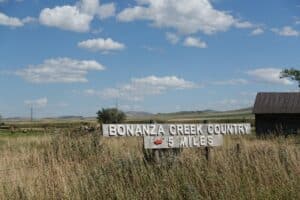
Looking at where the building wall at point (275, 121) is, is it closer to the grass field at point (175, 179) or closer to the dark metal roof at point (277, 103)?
the dark metal roof at point (277, 103)

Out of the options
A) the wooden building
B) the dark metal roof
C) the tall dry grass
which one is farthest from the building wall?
the tall dry grass

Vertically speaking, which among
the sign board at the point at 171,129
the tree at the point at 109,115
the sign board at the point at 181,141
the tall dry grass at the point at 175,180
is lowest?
the tall dry grass at the point at 175,180

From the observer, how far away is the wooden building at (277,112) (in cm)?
4194

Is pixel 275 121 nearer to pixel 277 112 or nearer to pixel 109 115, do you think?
pixel 277 112

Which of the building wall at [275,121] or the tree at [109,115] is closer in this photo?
the building wall at [275,121]

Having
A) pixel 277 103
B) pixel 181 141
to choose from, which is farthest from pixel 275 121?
pixel 181 141

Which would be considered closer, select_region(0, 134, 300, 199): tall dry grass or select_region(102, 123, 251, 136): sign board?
select_region(0, 134, 300, 199): tall dry grass

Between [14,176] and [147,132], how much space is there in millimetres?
2331

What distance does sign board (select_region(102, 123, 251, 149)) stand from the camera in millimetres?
8898

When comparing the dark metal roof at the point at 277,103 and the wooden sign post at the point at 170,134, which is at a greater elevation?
the dark metal roof at the point at 277,103

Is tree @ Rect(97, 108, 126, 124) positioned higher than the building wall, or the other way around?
tree @ Rect(97, 108, 126, 124)

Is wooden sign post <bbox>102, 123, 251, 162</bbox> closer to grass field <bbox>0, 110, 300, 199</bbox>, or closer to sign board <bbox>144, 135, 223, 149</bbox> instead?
sign board <bbox>144, 135, 223, 149</bbox>

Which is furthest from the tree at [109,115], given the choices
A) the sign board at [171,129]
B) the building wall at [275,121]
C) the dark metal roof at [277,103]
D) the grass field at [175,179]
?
the grass field at [175,179]

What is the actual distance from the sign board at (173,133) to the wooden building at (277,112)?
32489 mm
